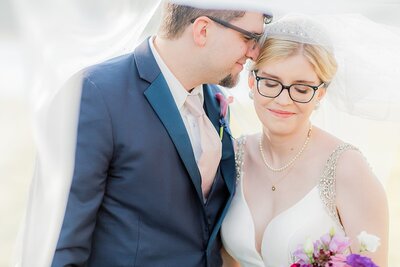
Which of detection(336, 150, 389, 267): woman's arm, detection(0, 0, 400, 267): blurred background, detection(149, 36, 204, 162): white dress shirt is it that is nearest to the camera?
detection(0, 0, 400, 267): blurred background

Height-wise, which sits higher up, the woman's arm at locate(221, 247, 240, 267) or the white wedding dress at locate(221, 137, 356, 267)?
the white wedding dress at locate(221, 137, 356, 267)

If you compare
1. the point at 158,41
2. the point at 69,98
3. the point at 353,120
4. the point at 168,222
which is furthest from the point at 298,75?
the point at 69,98

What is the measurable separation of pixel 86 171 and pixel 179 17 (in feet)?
2.65

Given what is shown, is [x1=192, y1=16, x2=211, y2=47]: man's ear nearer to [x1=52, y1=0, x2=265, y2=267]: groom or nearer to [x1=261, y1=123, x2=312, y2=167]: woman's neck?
[x1=52, y1=0, x2=265, y2=267]: groom

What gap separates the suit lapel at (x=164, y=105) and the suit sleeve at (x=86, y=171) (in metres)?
0.25

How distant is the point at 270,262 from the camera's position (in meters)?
3.64

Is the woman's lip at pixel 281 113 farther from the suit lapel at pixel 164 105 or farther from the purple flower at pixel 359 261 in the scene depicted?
the purple flower at pixel 359 261

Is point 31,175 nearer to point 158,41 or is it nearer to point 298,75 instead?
point 158,41

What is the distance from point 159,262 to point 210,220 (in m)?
0.35

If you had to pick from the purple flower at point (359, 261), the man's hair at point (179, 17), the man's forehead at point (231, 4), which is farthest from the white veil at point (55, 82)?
the purple flower at point (359, 261)

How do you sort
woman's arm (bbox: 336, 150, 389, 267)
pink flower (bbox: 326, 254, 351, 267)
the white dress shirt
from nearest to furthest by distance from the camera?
pink flower (bbox: 326, 254, 351, 267)
the white dress shirt
woman's arm (bbox: 336, 150, 389, 267)

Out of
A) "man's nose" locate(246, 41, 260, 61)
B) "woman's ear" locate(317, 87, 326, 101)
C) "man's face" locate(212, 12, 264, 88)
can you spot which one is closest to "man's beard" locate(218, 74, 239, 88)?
"man's face" locate(212, 12, 264, 88)

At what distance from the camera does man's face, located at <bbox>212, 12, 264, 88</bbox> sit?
3.23m

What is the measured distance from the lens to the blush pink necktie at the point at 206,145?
11.2ft
